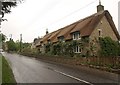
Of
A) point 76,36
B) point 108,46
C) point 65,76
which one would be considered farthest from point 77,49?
point 65,76

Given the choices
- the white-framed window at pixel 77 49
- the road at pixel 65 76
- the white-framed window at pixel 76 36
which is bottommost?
the road at pixel 65 76

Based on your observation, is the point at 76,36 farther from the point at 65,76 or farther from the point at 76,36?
the point at 65,76

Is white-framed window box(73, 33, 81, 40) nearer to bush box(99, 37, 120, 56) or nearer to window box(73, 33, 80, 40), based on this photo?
window box(73, 33, 80, 40)

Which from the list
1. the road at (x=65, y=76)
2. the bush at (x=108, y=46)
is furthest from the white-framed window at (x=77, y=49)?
the road at (x=65, y=76)

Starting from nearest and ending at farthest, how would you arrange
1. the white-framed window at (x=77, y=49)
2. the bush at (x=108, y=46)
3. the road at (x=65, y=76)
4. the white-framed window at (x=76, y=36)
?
1. the road at (x=65, y=76)
2. the bush at (x=108, y=46)
3. the white-framed window at (x=77, y=49)
4. the white-framed window at (x=76, y=36)

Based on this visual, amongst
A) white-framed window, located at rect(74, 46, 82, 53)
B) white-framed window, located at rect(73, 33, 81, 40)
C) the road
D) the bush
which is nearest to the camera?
the road

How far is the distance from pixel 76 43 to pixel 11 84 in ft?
86.4

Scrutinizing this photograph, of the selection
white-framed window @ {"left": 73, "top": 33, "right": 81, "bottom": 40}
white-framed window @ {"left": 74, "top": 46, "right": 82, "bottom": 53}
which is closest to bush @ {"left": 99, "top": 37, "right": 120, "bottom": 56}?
white-framed window @ {"left": 74, "top": 46, "right": 82, "bottom": 53}

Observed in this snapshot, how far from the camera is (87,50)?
3488cm

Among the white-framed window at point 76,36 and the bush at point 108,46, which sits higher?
the white-framed window at point 76,36

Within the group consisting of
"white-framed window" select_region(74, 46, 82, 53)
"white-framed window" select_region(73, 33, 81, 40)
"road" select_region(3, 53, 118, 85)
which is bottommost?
"road" select_region(3, 53, 118, 85)

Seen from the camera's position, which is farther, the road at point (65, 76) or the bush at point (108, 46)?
the bush at point (108, 46)

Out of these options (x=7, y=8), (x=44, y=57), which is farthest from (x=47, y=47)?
(x=7, y=8)

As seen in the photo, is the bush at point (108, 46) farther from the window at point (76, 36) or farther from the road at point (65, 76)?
the road at point (65, 76)
